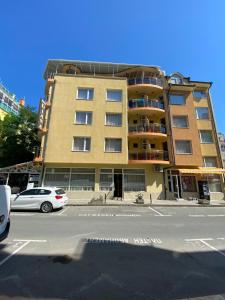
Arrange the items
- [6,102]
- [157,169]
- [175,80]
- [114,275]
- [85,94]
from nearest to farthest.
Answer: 1. [114,275]
2. [157,169]
3. [85,94]
4. [175,80]
5. [6,102]

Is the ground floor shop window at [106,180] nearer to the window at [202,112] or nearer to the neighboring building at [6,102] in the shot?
the window at [202,112]

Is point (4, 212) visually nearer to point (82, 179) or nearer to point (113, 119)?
point (82, 179)

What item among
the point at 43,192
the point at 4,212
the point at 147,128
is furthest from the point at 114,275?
the point at 147,128

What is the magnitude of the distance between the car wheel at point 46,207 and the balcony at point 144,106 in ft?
49.9

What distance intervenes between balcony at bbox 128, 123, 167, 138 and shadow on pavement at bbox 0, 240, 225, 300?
18.0 meters

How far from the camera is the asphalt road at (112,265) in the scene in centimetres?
353

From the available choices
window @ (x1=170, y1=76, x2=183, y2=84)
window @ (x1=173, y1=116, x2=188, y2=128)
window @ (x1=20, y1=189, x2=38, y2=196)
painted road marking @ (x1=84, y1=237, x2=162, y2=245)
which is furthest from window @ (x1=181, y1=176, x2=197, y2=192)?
painted road marking @ (x1=84, y1=237, x2=162, y2=245)

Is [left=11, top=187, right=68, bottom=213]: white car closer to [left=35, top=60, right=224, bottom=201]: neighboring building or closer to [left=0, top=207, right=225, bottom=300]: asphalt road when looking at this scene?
[left=0, top=207, right=225, bottom=300]: asphalt road

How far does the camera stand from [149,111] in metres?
24.2

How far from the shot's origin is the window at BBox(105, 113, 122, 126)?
2372 centimetres

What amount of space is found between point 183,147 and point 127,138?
23.4 ft

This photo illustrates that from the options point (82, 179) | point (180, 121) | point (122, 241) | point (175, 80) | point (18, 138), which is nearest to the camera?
point (122, 241)

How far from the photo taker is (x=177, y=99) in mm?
26031

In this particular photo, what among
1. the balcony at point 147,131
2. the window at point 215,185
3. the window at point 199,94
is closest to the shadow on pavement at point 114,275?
the balcony at point 147,131
